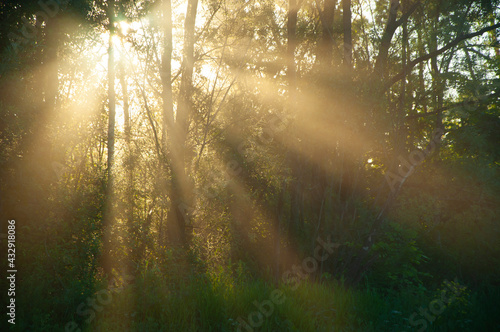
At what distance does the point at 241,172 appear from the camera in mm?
10438

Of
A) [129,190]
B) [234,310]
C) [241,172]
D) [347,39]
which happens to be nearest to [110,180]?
[129,190]

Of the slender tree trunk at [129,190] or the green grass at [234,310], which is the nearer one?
the green grass at [234,310]

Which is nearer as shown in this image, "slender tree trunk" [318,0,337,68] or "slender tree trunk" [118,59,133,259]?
"slender tree trunk" [118,59,133,259]

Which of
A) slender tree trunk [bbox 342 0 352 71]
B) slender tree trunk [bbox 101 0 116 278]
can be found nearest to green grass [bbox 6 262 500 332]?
slender tree trunk [bbox 101 0 116 278]

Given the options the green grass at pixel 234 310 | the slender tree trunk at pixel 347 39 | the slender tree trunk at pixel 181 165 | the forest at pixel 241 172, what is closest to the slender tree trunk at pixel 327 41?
the forest at pixel 241 172

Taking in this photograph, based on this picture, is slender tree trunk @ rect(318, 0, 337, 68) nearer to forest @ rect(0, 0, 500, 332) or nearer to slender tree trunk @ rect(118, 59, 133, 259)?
forest @ rect(0, 0, 500, 332)

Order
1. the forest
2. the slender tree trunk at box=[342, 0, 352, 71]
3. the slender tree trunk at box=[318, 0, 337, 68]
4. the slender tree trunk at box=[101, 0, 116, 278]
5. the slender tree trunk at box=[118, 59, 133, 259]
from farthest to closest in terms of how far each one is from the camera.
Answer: the slender tree trunk at box=[318, 0, 337, 68]
the slender tree trunk at box=[342, 0, 352, 71]
the slender tree trunk at box=[118, 59, 133, 259]
the slender tree trunk at box=[101, 0, 116, 278]
the forest

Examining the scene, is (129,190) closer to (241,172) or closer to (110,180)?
(110,180)

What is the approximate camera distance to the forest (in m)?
6.55

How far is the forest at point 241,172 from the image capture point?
6.55 metres

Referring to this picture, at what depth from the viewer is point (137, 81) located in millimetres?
10703

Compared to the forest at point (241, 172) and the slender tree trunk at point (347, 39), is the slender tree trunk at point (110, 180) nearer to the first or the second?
the forest at point (241, 172)

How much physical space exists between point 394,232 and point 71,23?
30.2 feet

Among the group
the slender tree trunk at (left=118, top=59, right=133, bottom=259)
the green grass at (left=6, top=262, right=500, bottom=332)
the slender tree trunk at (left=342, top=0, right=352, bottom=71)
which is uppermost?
the slender tree trunk at (left=342, top=0, right=352, bottom=71)
